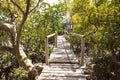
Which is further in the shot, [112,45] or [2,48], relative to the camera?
[2,48]

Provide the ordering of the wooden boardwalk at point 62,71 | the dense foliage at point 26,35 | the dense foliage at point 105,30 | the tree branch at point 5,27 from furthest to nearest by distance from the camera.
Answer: the dense foliage at point 26,35, the tree branch at point 5,27, the wooden boardwalk at point 62,71, the dense foliage at point 105,30

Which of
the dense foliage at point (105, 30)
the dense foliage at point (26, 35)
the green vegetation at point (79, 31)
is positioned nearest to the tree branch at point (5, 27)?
the green vegetation at point (79, 31)

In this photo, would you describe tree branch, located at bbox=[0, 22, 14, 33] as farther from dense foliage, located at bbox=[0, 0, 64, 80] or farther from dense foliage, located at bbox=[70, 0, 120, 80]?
dense foliage, located at bbox=[70, 0, 120, 80]

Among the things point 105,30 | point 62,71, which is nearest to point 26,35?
point 62,71

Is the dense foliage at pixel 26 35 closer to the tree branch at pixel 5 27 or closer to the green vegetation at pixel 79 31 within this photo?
the green vegetation at pixel 79 31

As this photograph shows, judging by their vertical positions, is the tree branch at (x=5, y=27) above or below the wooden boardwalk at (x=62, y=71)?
above

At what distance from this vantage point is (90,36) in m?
8.12

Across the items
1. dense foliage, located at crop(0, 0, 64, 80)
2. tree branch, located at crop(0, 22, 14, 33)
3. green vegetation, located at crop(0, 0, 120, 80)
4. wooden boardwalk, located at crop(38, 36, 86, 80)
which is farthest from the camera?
dense foliage, located at crop(0, 0, 64, 80)

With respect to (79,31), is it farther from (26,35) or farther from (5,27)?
(5,27)

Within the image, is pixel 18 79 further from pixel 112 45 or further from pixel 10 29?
pixel 112 45

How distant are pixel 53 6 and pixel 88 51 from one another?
6103 millimetres

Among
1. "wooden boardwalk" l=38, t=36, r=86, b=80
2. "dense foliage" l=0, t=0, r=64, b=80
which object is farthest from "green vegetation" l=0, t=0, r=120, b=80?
"wooden boardwalk" l=38, t=36, r=86, b=80

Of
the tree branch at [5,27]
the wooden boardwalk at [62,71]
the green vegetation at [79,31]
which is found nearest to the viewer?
the wooden boardwalk at [62,71]

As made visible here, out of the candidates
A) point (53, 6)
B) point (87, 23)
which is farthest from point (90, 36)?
point (53, 6)
